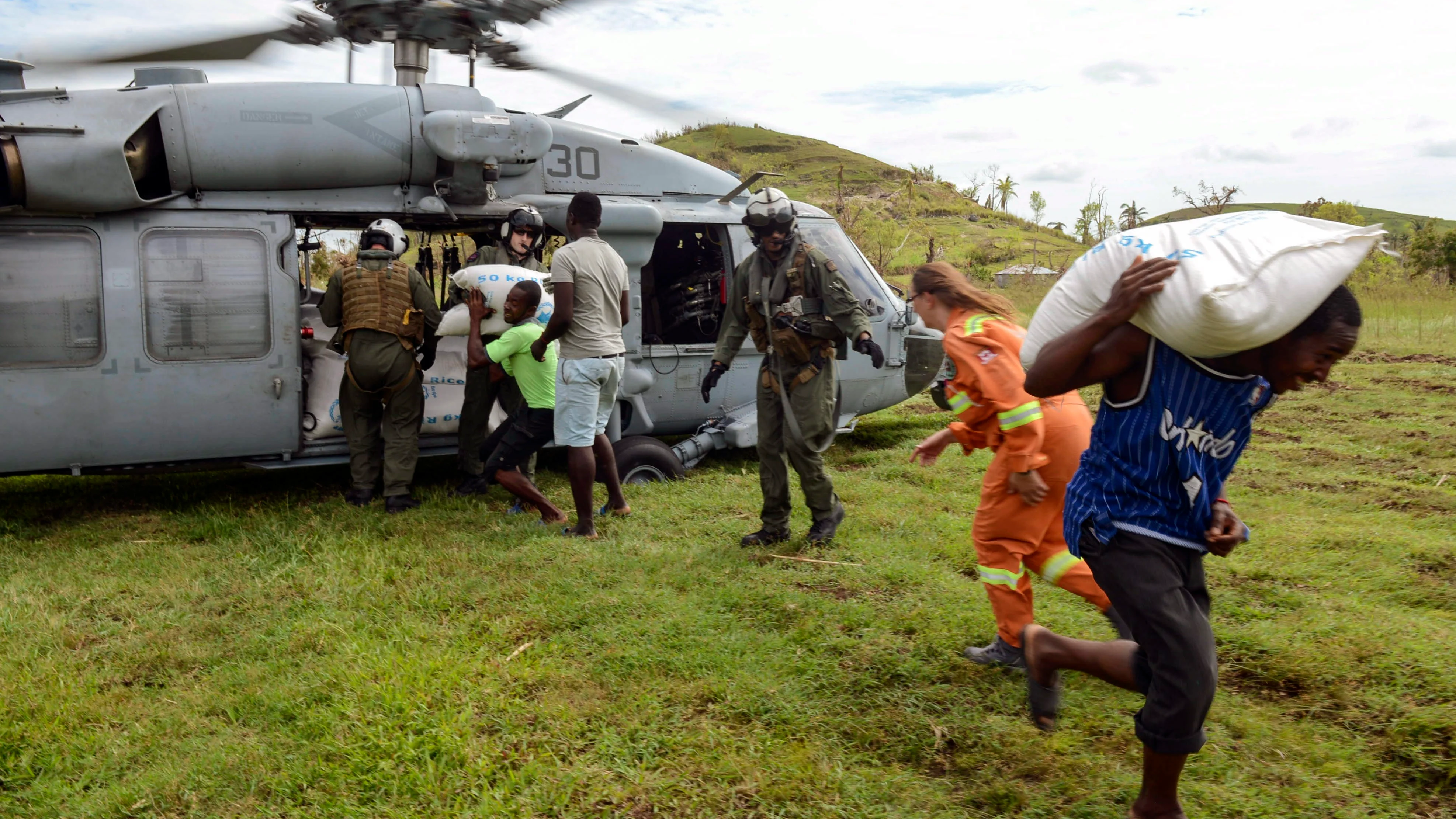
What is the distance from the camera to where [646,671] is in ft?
12.9

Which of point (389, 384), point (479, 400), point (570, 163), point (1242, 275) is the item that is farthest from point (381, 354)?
point (1242, 275)

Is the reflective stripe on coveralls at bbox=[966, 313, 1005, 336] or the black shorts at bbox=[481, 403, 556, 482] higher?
the reflective stripe on coveralls at bbox=[966, 313, 1005, 336]

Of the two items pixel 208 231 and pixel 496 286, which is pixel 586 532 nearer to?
pixel 496 286

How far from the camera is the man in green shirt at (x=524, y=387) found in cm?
574

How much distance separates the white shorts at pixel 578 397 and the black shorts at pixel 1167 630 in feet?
11.3

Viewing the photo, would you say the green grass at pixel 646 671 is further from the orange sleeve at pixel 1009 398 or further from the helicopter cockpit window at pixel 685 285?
the helicopter cockpit window at pixel 685 285

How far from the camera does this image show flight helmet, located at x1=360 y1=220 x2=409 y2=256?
605cm

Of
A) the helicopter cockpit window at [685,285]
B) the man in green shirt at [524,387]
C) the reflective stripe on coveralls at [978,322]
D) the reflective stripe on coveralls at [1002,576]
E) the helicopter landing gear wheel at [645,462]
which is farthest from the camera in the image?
the helicopter cockpit window at [685,285]

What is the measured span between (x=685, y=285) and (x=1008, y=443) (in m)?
4.94

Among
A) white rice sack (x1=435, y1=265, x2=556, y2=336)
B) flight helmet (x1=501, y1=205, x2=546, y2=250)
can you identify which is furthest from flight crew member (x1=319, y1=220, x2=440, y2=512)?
flight helmet (x1=501, y1=205, x2=546, y2=250)

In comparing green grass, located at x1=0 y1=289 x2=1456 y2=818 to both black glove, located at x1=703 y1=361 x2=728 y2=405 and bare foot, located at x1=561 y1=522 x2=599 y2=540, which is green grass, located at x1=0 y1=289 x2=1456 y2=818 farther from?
black glove, located at x1=703 y1=361 x2=728 y2=405

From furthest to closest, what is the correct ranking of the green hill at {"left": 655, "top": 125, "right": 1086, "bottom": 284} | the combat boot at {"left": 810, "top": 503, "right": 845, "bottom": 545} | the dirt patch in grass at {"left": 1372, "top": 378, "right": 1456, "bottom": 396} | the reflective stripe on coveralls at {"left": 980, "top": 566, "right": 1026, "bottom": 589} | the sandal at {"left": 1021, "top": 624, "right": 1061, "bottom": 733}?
the green hill at {"left": 655, "top": 125, "right": 1086, "bottom": 284}, the dirt patch in grass at {"left": 1372, "top": 378, "right": 1456, "bottom": 396}, the combat boot at {"left": 810, "top": 503, "right": 845, "bottom": 545}, the reflective stripe on coveralls at {"left": 980, "top": 566, "right": 1026, "bottom": 589}, the sandal at {"left": 1021, "top": 624, "right": 1061, "bottom": 733}

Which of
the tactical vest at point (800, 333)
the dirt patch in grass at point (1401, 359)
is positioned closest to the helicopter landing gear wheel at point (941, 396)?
the tactical vest at point (800, 333)

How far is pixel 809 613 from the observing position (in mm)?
4469
